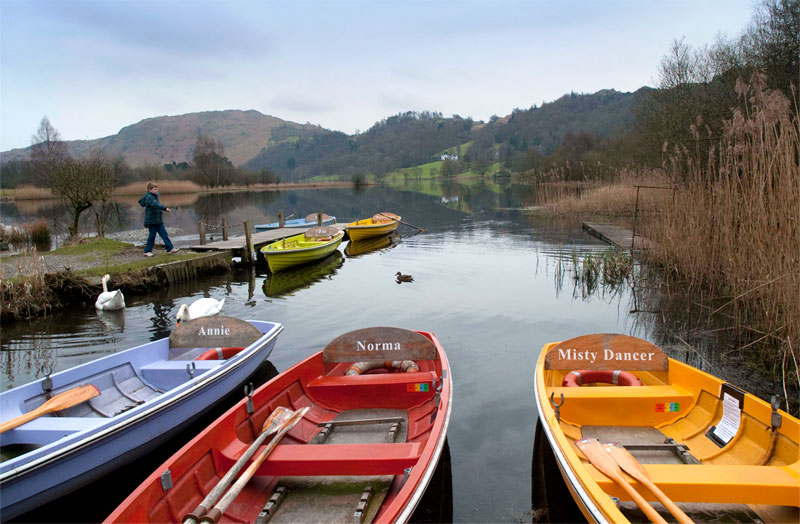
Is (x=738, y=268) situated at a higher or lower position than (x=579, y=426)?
higher

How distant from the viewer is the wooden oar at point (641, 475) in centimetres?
265

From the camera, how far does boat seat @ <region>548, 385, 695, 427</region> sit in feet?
15.0

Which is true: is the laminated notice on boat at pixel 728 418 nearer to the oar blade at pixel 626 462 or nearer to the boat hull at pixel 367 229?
the oar blade at pixel 626 462

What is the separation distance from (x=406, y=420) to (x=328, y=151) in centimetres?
18586

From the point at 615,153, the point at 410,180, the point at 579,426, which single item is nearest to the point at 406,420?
the point at 579,426

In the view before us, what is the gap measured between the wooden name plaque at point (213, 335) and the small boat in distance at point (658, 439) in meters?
3.92

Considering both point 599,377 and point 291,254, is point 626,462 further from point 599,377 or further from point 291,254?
point 291,254

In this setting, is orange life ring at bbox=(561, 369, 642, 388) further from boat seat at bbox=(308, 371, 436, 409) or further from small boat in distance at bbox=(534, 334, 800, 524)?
boat seat at bbox=(308, 371, 436, 409)

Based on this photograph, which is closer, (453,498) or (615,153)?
(453,498)

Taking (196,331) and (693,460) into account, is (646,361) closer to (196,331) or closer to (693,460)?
(693,460)

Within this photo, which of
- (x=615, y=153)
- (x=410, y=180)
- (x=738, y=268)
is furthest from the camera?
(x=410, y=180)

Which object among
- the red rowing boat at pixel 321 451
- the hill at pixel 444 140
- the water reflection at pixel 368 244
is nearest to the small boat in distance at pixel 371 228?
the water reflection at pixel 368 244

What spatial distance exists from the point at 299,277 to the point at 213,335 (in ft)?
28.1

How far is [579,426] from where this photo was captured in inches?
180
